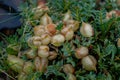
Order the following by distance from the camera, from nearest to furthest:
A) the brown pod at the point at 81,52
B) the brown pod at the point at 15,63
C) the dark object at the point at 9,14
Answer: the brown pod at the point at 81,52
the brown pod at the point at 15,63
the dark object at the point at 9,14


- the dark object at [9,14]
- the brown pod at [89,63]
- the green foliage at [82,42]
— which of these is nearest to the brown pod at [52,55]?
the green foliage at [82,42]

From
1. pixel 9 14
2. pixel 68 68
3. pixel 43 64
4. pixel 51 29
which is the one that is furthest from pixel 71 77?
pixel 9 14

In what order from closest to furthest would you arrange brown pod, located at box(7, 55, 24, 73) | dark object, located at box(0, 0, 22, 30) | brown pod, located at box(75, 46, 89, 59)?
1. brown pod, located at box(75, 46, 89, 59)
2. brown pod, located at box(7, 55, 24, 73)
3. dark object, located at box(0, 0, 22, 30)

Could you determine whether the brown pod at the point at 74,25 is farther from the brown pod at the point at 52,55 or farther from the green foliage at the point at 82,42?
the brown pod at the point at 52,55

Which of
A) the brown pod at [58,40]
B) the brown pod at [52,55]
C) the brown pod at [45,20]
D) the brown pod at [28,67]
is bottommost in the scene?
the brown pod at [28,67]

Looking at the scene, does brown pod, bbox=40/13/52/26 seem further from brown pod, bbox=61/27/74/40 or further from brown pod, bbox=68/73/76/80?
brown pod, bbox=68/73/76/80

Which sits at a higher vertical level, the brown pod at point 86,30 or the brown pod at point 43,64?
the brown pod at point 86,30

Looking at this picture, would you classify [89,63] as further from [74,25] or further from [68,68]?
[74,25]

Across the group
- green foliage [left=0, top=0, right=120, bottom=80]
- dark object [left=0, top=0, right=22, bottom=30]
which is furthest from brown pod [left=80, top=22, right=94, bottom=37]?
dark object [left=0, top=0, right=22, bottom=30]
